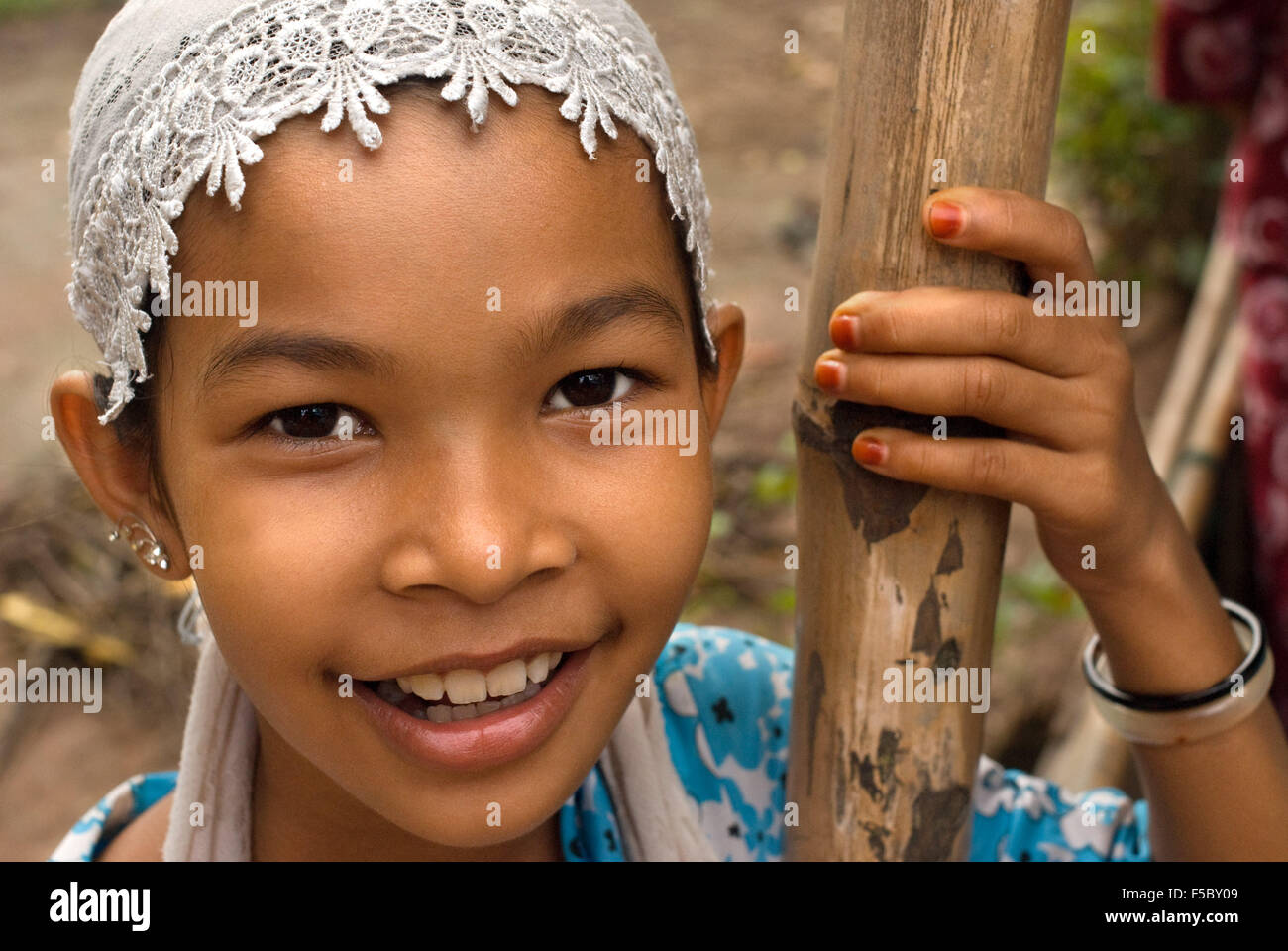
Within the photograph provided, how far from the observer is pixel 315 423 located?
1271mm

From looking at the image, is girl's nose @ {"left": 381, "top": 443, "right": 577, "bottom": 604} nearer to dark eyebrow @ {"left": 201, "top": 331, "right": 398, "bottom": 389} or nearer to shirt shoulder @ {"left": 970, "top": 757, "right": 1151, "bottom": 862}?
dark eyebrow @ {"left": 201, "top": 331, "right": 398, "bottom": 389}

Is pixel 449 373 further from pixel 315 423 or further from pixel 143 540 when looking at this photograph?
pixel 143 540

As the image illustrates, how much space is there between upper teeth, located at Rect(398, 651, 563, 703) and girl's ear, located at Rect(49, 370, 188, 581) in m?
0.36

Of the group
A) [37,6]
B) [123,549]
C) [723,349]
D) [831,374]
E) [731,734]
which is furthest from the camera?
[37,6]

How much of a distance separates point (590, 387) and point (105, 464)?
64cm

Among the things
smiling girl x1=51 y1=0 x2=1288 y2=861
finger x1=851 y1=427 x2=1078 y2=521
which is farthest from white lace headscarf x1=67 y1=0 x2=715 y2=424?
finger x1=851 y1=427 x2=1078 y2=521

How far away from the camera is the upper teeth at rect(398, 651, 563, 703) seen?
4.35ft

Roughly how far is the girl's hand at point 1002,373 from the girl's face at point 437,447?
244 millimetres

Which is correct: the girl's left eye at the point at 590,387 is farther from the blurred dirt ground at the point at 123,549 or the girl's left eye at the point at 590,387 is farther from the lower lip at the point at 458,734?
the blurred dirt ground at the point at 123,549

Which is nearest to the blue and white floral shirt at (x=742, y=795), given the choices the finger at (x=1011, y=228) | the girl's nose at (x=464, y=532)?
the girl's nose at (x=464, y=532)

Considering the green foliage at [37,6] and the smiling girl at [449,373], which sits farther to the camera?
the green foliage at [37,6]

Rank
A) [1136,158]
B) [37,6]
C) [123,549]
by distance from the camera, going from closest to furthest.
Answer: [123,549] < [1136,158] < [37,6]

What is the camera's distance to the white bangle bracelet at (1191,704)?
1591 mm

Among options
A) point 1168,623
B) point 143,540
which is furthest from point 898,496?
point 143,540
